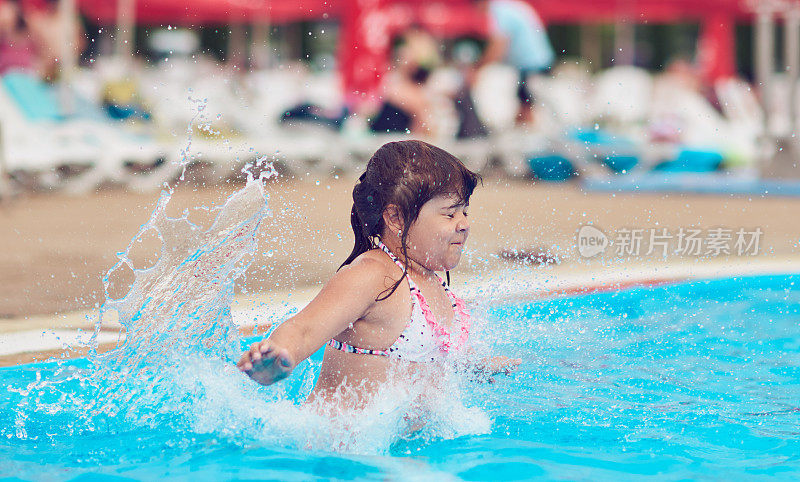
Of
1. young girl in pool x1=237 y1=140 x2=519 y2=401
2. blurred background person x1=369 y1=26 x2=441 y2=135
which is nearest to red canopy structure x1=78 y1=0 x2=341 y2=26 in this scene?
blurred background person x1=369 y1=26 x2=441 y2=135

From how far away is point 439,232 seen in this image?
9.48 feet

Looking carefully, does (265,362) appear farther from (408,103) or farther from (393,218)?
(408,103)

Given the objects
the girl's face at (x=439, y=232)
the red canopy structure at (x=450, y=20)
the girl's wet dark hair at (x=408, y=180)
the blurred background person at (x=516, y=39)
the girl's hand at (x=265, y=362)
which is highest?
the red canopy structure at (x=450, y=20)

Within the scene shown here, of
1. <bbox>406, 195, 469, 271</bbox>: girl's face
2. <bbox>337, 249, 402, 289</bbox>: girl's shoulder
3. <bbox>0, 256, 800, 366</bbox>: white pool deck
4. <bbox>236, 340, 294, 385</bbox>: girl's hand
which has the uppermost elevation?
<bbox>0, 256, 800, 366</bbox>: white pool deck

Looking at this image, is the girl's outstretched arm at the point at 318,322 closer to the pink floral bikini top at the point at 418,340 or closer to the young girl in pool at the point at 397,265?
the young girl in pool at the point at 397,265

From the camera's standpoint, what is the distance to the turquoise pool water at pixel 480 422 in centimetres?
291

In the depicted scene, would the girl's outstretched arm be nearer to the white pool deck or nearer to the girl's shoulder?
the girl's shoulder

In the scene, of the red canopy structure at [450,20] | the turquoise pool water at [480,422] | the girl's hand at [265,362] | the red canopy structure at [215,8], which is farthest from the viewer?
the red canopy structure at [215,8]

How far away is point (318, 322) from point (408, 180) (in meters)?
0.47

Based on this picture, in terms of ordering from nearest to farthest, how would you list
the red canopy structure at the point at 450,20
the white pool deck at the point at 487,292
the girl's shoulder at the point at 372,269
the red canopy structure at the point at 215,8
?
the girl's shoulder at the point at 372,269 < the white pool deck at the point at 487,292 < the red canopy structure at the point at 450,20 < the red canopy structure at the point at 215,8

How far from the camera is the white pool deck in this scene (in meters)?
4.36

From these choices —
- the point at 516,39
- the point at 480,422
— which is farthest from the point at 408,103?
the point at 480,422

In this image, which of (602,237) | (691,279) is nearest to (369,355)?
(691,279)

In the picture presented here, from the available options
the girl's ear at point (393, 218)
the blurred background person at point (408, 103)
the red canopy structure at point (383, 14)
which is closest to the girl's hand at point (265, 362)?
the girl's ear at point (393, 218)
